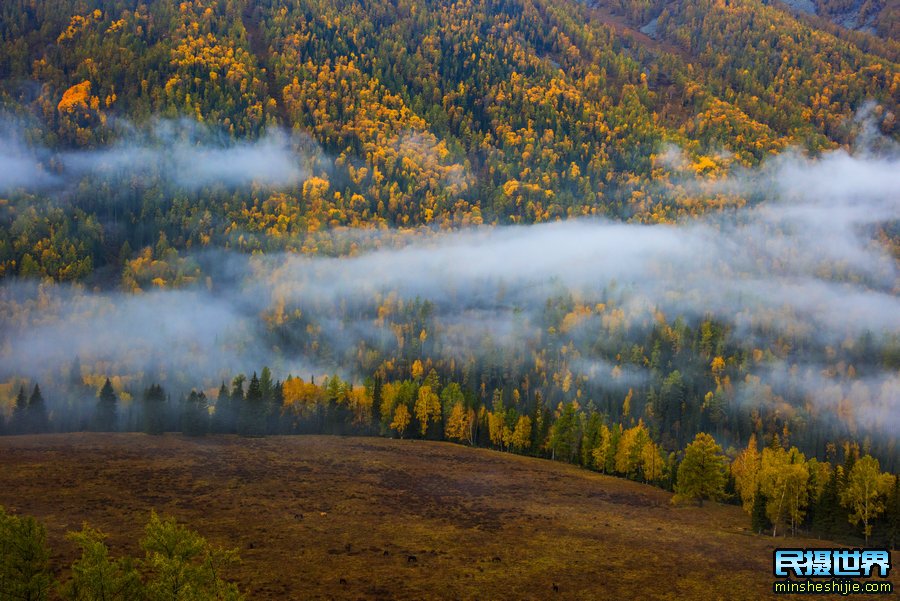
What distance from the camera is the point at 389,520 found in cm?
6119

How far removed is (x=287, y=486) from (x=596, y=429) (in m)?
65.4

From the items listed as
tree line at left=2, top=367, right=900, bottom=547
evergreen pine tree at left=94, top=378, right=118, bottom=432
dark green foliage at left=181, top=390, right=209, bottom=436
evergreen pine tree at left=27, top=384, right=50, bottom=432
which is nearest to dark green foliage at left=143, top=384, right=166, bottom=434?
tree line at left=2, top=367, right=900, bottom=547

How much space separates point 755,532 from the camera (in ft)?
239

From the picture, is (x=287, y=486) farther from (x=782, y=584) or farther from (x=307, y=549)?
(x=782, y=584)

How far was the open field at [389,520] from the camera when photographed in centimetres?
4412

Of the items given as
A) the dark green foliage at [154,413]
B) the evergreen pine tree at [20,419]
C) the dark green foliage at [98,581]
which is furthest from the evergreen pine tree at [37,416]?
the dark green foliage at [98,581]

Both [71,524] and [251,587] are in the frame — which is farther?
[71,524]

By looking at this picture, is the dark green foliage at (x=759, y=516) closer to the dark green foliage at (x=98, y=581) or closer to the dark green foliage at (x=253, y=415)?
the dark green foliage at (x=98, y=581)

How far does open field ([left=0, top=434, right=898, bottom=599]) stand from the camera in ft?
145

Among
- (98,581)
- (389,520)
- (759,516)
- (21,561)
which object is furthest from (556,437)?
(21,561)

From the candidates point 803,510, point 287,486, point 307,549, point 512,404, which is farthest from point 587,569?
point 512,404

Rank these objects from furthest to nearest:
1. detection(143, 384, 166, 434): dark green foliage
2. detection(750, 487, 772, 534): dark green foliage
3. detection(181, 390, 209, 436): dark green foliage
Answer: detection(181, 390, 209, 436): dark green foliage → detection(143, 384, 166, 434): dark green foliage → detection(750, 487, 772, 534): dark green foliage

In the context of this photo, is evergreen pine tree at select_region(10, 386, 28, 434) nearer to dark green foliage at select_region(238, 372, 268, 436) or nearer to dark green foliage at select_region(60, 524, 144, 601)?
dark green foliage at select_region(238, 372, 268, 436)

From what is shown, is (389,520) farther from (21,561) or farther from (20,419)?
(20,419)
